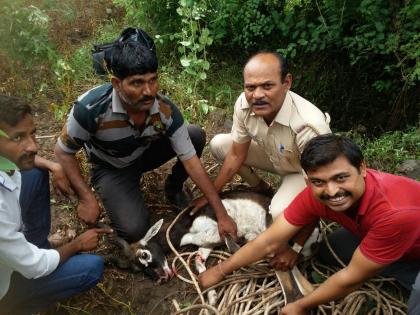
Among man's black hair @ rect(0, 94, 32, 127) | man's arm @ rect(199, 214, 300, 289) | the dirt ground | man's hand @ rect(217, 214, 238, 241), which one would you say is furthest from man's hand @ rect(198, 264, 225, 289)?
man's black hair @ rect(0, 94, 32, 127)

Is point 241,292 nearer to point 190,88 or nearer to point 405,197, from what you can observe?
point 405,197

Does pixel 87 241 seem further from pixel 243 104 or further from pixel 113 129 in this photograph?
pixel 243 104

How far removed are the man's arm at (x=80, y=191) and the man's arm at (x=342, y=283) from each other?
1.56m

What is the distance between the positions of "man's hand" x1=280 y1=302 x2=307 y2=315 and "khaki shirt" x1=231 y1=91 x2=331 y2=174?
114 cm

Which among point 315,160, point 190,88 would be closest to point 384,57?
point 190,88

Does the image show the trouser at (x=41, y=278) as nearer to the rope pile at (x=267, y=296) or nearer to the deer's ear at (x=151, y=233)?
the deer's ear at (x=151, y=233)

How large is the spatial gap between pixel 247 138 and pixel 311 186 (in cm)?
119

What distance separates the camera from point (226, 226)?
3.35m

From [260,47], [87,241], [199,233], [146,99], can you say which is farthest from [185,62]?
[87,241]

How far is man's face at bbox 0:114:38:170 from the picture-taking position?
7.73ft

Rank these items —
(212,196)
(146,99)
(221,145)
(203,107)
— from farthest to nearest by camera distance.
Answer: (203,107), (221,145), (212,196), (146,99)

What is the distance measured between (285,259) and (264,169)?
1.12 m

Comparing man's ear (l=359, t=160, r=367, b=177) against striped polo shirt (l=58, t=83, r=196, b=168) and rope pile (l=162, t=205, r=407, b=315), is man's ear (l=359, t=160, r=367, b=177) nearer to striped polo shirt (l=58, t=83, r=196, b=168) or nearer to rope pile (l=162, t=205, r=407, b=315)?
rope pile (l=162, t=205, r=407, b=315)

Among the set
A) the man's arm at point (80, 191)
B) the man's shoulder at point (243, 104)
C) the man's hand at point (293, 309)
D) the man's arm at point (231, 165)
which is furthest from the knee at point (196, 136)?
the man's hand at point (293, 309)
